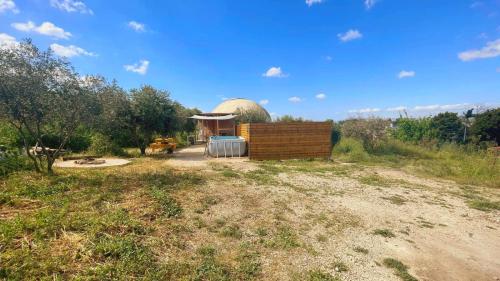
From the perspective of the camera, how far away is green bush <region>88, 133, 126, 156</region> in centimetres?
1229

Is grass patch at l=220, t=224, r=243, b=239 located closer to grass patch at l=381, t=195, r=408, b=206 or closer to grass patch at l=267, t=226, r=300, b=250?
grass patch at l=267, t=226, r=300, b=250

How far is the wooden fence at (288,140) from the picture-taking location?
12.5m

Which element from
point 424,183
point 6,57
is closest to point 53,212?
point 6,57

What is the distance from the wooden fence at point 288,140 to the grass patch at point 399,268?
29.8 ft

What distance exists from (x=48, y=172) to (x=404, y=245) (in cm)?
881

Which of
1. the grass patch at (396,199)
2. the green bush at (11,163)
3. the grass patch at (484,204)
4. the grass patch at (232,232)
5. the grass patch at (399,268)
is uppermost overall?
the green bush at (11,163)

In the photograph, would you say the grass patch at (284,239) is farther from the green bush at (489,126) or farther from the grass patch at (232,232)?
the green bush at (489,126)

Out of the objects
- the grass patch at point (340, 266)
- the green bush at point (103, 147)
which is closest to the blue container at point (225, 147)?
the green bush at point (103, 147)

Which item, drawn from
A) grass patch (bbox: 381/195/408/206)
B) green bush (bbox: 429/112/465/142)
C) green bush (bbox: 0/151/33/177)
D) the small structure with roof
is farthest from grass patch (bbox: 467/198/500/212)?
green bush (bbox: 429/112/465/142)

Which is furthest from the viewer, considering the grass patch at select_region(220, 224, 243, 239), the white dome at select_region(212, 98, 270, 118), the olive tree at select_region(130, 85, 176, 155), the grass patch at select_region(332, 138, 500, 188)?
the white dome at select_region(212, 98, 270, 118)

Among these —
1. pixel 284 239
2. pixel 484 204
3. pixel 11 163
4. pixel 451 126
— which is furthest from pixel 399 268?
pixel 451 126

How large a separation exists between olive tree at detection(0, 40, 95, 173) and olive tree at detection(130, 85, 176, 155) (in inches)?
204

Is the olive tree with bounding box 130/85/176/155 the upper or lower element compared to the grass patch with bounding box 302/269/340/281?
upper

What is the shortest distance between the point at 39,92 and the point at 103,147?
6.87 meters
